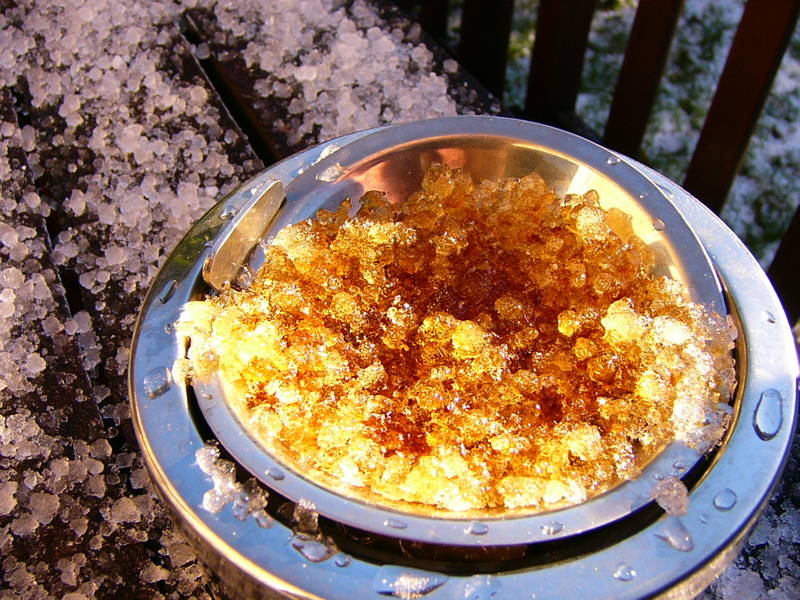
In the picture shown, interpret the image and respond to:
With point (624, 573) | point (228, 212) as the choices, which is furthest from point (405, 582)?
point (228, 212)

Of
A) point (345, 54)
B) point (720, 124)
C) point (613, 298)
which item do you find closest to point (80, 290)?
point (345, 54)

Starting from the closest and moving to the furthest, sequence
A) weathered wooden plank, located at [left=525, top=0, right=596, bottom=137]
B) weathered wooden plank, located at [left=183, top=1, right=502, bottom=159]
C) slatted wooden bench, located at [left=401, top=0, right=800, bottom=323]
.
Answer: weathered wooden plank, located at [left=183, top=1, right=502, bottom=159], slatted wooden bench, located at [left=401, top=0, right=800, bottom=323], weathered wooden plank, located at [left=525, top=0, right=596, bottom=137]

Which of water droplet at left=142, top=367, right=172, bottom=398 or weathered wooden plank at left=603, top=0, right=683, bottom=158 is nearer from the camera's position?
water droplet at left=142, top=367, right=172, bottom=398

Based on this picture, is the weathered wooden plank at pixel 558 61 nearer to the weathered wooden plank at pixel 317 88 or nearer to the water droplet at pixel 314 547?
the weathered wooden plank at pixel 317 88

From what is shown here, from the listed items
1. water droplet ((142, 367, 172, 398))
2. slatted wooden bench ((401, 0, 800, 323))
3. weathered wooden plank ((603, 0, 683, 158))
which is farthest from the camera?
weathered wooden plank ((603, 0, 683, 158))

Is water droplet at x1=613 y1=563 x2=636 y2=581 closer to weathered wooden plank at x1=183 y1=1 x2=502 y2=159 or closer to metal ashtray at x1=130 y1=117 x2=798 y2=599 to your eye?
metal ashtray at x1=130 y1=117 x2=798 y2=599

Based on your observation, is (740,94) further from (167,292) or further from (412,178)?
(167,292)

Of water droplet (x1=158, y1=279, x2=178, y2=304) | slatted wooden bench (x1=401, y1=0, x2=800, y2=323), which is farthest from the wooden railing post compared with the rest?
water droplet (x1=158, y1=279, x2=178, y2=304)
